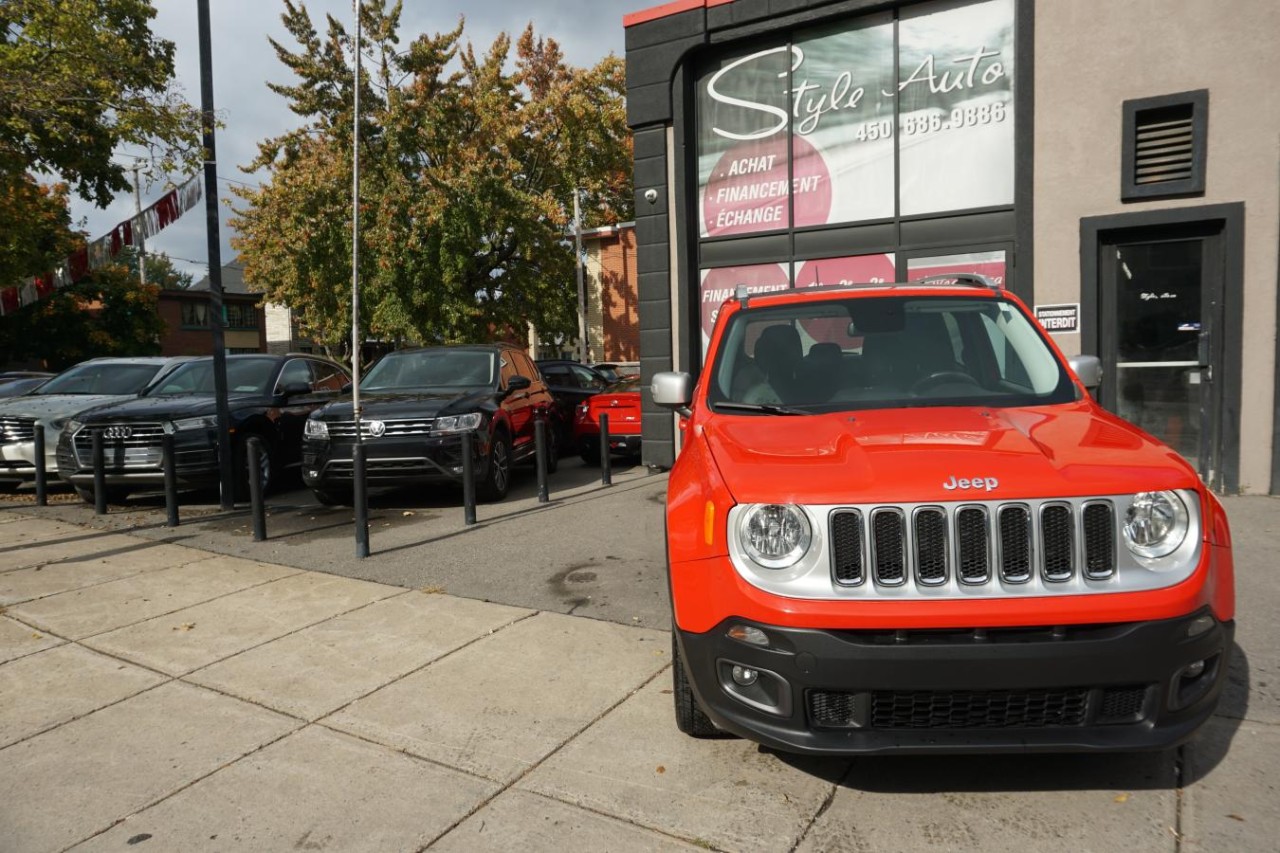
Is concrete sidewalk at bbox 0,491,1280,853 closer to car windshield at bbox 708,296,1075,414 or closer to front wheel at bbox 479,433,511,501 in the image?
car windshield at bbox 708,296,1075,414

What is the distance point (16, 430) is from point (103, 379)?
1.57 meters

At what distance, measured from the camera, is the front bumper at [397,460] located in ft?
27.8

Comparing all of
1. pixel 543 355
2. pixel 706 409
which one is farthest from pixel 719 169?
pixel 543 355

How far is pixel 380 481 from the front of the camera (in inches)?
340

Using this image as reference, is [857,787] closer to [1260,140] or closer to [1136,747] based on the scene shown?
[1136,747]

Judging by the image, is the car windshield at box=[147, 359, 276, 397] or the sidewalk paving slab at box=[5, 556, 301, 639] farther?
the car windshield at box=[147, 359, 276, 397]

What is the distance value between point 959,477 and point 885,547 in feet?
1.04

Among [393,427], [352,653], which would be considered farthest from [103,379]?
[352,653]

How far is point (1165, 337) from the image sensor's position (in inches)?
326

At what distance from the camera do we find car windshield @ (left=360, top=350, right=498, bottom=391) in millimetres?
9766

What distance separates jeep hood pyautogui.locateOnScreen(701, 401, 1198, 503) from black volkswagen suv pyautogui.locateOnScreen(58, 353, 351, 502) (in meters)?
7.62

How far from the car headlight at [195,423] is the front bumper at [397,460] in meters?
1.51

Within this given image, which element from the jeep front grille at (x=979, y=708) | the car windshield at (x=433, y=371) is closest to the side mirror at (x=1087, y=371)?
the jeep front grille at (x=979, y=708)

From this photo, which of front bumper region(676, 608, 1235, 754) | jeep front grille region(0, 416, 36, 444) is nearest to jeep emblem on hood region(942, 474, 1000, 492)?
front bumper region(676, 608, 1235, 754)
